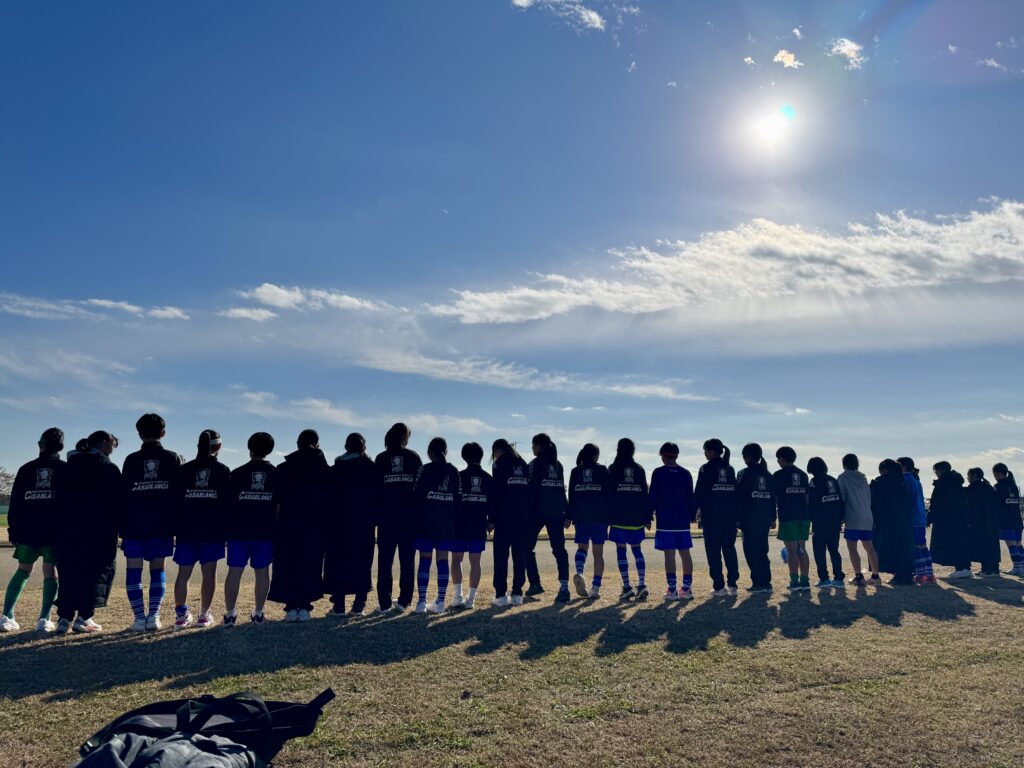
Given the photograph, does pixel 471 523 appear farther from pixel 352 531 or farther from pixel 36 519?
pixel 36 519

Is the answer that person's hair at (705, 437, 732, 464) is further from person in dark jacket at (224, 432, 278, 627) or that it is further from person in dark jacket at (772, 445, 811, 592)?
person in dark jacket at (224, 432, 278, 627)

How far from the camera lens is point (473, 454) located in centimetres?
1005

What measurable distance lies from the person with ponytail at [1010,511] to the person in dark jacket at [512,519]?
10.5 metres

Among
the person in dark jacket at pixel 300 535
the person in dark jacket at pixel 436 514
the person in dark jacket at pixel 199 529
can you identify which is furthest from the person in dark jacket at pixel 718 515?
the person in dark jacket at pixel 199 529

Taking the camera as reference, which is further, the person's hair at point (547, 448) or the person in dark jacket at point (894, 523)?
the person in dark jacket at point (894, 523)

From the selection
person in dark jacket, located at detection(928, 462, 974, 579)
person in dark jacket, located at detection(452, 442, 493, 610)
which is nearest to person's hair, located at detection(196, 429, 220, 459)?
person in dark jacket, located at detection(452, 442, 493, 610)

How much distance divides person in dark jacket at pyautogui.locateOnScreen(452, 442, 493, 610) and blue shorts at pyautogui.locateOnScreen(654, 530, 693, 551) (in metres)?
2.64

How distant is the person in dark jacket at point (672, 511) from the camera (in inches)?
418

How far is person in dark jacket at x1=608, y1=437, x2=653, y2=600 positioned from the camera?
1068cm

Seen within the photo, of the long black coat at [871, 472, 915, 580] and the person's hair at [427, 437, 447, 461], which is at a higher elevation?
the person's hair at [427, 437, 447, 461]

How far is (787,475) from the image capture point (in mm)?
12000

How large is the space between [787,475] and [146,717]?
1044 cm

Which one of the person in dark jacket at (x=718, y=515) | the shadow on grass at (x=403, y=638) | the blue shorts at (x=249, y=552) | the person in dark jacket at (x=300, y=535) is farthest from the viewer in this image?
the person in dark jacket at (x=718, y=515)

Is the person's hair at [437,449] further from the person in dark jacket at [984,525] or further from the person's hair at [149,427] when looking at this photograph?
the person in dark jacket at [984,525]
